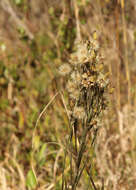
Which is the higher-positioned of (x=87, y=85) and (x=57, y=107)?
(x=57, y=107)

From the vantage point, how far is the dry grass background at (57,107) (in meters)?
1.41

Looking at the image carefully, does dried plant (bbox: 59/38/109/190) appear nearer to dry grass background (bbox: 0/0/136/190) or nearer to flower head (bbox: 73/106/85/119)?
flower head (bbox: 73/106/85/119)

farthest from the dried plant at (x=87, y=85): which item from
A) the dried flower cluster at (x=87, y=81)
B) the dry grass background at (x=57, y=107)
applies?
the dry grass background at (x=57, y=107)

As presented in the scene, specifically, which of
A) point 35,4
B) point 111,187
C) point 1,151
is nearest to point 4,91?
point 1,151

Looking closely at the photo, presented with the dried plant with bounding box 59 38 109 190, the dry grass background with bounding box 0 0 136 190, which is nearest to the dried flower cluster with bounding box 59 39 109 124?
the dried plant with bounding box 59 38 109 190

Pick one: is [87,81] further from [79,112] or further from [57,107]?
[57,107]

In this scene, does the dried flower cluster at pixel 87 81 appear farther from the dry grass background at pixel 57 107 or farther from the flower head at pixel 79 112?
the dry grass background at pixel 57 107

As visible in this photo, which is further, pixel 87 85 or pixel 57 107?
pixel 57 107

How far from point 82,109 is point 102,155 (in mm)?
688

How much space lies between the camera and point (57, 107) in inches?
70.4

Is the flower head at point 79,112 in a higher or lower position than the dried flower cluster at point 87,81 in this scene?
lower

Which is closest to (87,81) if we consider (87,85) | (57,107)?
(87,85)

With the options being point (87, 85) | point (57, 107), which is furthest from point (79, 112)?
point (57, 107)

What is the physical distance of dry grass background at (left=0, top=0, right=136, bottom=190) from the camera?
141cm
